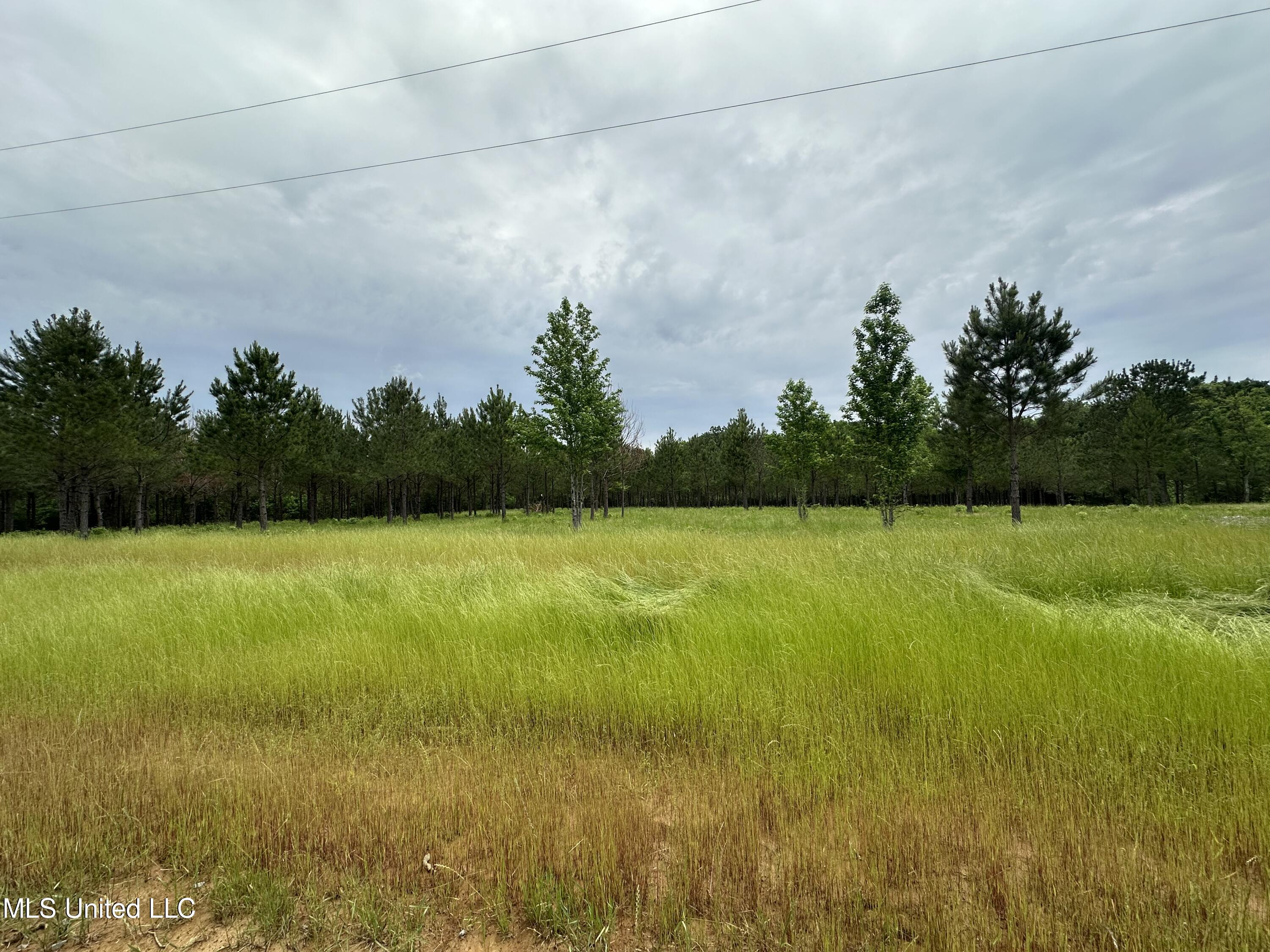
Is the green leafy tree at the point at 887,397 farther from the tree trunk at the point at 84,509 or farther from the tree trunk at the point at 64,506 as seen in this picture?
the tree trunk at the point at 64,506

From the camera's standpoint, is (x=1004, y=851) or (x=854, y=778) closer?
(x=1004, y=851)

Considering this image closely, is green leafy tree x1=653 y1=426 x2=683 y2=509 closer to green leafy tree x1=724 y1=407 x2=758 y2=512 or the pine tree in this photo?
green leafy tree x1=724 y1=407 x2=758 y2=512

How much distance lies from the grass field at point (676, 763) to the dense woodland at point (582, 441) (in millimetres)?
14626

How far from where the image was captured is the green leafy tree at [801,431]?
25.4m

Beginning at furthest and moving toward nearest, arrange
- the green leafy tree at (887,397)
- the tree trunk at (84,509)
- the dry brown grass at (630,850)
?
the tree trunk at (84,509)
the green leafy tree at (887,397)
the dry brown grass at (630,850)

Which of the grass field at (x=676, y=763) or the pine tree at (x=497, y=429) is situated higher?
the pine tree at (x=497, y=429)

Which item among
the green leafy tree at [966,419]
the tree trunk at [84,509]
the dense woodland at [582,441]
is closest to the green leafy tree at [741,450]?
the dense woodland at [582,441]

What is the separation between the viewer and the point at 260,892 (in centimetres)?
191

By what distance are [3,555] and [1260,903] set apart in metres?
22.6

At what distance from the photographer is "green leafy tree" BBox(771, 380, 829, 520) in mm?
25422

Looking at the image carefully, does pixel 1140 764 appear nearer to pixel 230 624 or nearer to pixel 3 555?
pixel 230 624

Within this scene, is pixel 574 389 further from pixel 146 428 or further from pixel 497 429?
pixel 146 428

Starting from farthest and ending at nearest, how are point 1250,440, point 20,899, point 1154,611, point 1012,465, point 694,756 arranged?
point 1250,440 → point 1012,465 → point 1154,611 → point 694,756 → point 20,899

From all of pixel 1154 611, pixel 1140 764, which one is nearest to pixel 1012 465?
pixel 1154 611
